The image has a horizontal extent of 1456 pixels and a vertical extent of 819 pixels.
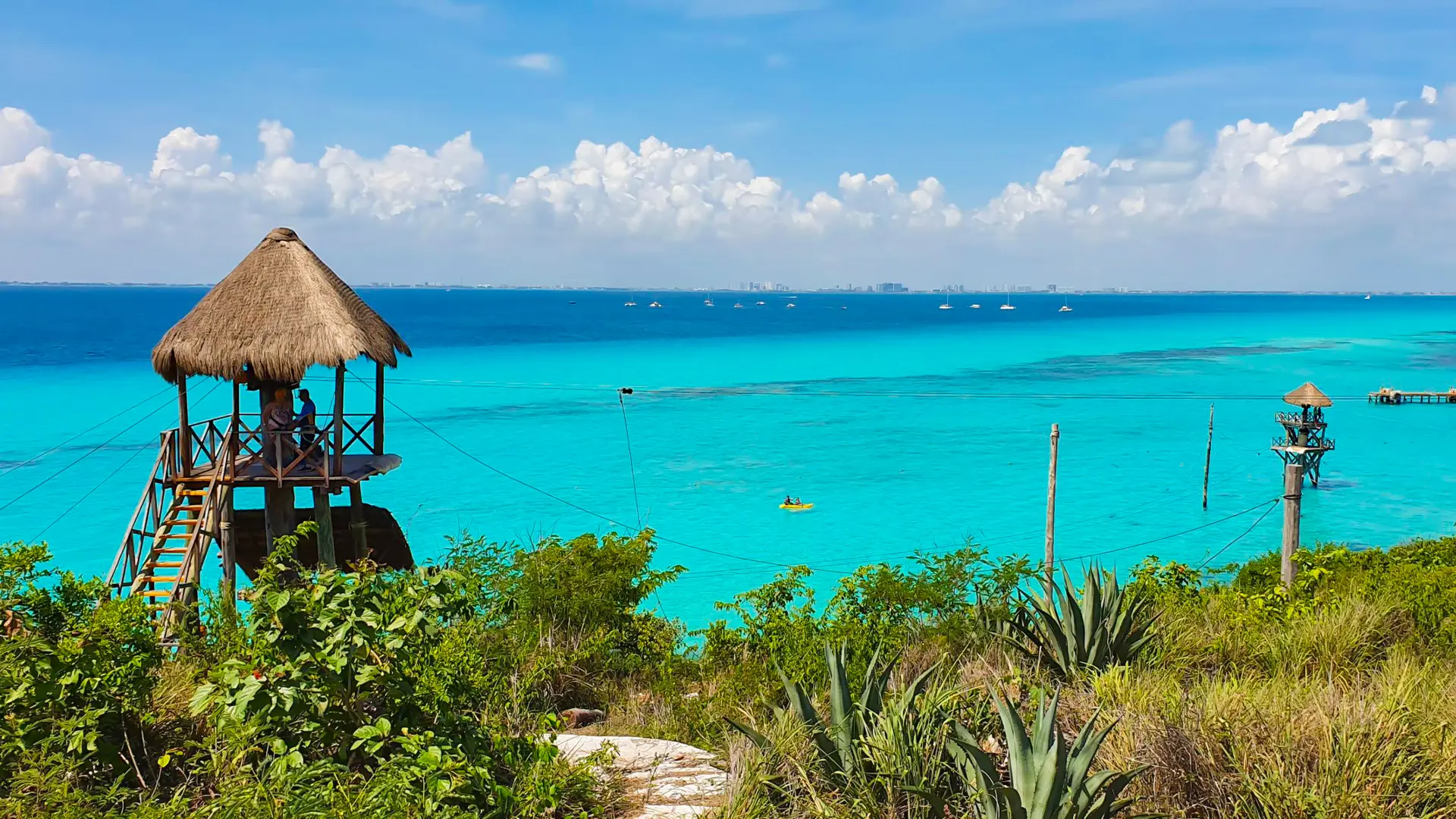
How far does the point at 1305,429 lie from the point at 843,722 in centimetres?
2530

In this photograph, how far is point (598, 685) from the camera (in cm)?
779

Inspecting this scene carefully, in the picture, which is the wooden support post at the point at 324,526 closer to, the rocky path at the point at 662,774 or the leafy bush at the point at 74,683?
the leafy bush at the point at 74,683

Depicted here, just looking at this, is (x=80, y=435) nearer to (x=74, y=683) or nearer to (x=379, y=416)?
(x=379, y=416)

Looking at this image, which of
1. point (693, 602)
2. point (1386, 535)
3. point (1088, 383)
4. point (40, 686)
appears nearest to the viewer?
point (40, 686)

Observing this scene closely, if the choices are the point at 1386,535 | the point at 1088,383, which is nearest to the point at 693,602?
the point at 1386,535

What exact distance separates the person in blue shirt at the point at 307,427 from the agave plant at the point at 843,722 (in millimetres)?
8895

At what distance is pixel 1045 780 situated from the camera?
3.89m

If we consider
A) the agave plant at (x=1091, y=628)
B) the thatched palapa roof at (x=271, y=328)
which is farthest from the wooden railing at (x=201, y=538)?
the agave plant at (x=1091, y=628)

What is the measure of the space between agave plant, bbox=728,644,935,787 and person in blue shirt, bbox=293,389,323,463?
889 cm

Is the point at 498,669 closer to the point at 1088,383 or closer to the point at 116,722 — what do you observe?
the point at 116,722

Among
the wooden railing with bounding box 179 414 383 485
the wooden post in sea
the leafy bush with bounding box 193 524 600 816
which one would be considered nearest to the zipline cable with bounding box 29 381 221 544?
the wooden post in sea

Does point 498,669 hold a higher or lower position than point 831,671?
lower

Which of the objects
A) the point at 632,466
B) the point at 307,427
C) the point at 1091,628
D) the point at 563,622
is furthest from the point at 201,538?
the point at 632,466

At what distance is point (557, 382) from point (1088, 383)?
→ 106ft
